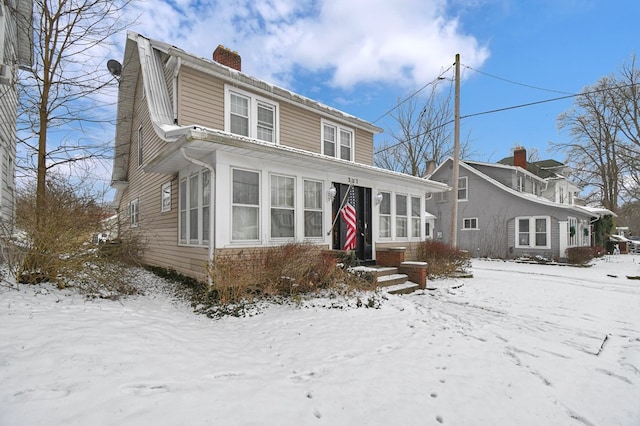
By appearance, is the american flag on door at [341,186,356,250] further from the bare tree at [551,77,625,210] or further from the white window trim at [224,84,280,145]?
the bare tree at [551,77,625,210]

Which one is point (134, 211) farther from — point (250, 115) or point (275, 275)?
point (275, 275)

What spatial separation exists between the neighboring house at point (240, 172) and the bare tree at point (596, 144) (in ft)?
66.8

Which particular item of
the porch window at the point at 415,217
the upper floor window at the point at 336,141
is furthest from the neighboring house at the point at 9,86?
the porch window at the point at 415,217

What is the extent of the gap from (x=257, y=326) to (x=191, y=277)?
3.31 m

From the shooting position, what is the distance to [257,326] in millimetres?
4688

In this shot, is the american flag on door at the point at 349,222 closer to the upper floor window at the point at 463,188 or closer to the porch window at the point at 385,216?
the porch window at the point at 385,216

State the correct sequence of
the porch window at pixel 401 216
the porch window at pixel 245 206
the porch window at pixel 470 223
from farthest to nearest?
the porch window at pixel 470 223
the porch window at pixel 401 216
the porch window at pixel 245 206

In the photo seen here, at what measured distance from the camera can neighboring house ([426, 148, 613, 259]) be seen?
1614cm

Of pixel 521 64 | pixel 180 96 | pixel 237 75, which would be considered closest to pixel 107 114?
pixel 180 96

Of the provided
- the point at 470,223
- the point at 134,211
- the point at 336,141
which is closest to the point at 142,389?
the point at 336,141

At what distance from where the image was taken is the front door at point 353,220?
8703 mm

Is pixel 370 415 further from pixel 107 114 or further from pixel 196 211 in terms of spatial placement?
pixel 107 114

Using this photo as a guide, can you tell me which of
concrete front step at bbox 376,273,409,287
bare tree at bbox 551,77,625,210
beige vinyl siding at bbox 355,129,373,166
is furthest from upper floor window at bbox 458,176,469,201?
concrete front step at bbox 376,273,409,287

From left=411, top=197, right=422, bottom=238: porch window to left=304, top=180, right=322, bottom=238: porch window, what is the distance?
4.19 m
